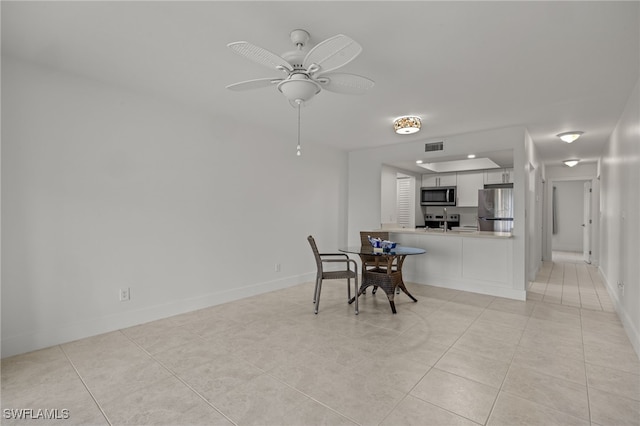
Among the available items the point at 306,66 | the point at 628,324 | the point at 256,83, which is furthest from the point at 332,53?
the point at 628,324

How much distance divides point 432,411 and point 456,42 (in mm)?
2385

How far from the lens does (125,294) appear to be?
3.15 metres

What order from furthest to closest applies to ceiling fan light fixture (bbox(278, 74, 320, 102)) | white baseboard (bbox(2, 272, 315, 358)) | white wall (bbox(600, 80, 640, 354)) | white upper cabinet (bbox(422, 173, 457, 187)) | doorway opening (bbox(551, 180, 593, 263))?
doorway opening (bbox(551, 180, 593, 263))
white upper cabinet (bbox(422, 173, 457, 187))
white wall (bbox(600, 80, 640, 354))
white baseboard (bbox(2, 272, 315, 358))
ceiling fan light fixture (bbox(278, 74, 320, 102))

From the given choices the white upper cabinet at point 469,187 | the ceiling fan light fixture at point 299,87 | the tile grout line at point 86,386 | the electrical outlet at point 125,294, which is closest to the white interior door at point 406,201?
the white upper cabinet at point 469,187

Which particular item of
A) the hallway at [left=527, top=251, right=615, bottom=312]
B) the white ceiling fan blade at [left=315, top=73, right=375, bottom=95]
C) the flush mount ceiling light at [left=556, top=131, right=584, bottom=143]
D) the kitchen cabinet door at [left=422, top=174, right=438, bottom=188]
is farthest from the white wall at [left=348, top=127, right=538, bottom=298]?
the white ceiling fan blade at [left=315, top=73, right=375, bottom=95]

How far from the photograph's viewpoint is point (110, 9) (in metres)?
1.89

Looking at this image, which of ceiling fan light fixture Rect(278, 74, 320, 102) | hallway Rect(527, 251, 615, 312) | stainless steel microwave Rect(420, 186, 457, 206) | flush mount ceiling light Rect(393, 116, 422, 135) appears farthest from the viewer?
stainless steel microwave Rect(420, 186, 457, 206)

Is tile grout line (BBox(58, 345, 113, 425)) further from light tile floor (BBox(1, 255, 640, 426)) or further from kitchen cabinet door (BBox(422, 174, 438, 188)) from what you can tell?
kitchen cabinet door (BBox(422, 174, 438, 188))

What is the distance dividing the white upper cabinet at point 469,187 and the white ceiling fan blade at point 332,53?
5407mm

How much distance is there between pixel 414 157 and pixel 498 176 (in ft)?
7.24

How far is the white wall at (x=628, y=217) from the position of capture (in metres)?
2.78

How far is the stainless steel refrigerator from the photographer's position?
226 inches

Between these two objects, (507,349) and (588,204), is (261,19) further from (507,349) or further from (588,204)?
(588,204)

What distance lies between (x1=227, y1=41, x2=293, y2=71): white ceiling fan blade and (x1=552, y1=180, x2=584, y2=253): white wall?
1032 centimetres
